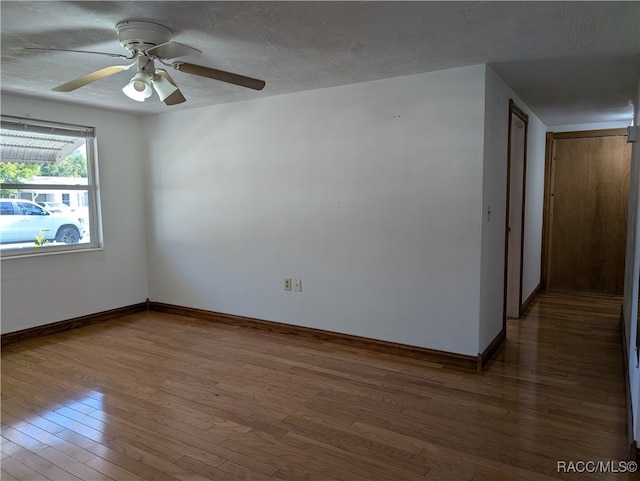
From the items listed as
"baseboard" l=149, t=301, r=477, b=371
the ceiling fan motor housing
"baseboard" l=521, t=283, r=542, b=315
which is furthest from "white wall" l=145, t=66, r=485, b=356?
"baseboard" l=521, t=283, r=542, b=315

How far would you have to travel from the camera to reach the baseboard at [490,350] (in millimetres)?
3156

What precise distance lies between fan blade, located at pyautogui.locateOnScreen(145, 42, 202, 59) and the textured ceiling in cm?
6

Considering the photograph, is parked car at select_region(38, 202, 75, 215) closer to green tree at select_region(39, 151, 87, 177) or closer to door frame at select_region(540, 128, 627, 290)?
green tree at select_region(39, 151, 87, 177)

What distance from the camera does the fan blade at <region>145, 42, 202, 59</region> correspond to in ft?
7.77

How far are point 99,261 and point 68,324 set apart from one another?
70cm

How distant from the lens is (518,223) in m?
4.38

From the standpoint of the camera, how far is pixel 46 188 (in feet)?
13.5

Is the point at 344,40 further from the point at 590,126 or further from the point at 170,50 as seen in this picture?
the point at 590,126

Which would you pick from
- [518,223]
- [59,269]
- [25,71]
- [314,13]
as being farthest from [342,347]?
[25,71]

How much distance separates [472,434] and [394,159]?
2.02 meters

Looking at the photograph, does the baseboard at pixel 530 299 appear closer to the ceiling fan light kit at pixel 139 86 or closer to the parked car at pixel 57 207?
the ceiling fan light kit at pixel 139 86

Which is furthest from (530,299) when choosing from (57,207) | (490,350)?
(57,207)

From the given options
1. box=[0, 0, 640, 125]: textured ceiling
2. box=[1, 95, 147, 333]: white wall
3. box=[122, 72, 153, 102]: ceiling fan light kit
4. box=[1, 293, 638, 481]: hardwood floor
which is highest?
box=[0, 0, 640, 125]: textured ceiling

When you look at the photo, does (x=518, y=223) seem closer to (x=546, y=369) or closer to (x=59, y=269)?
(x=546, y=369)
